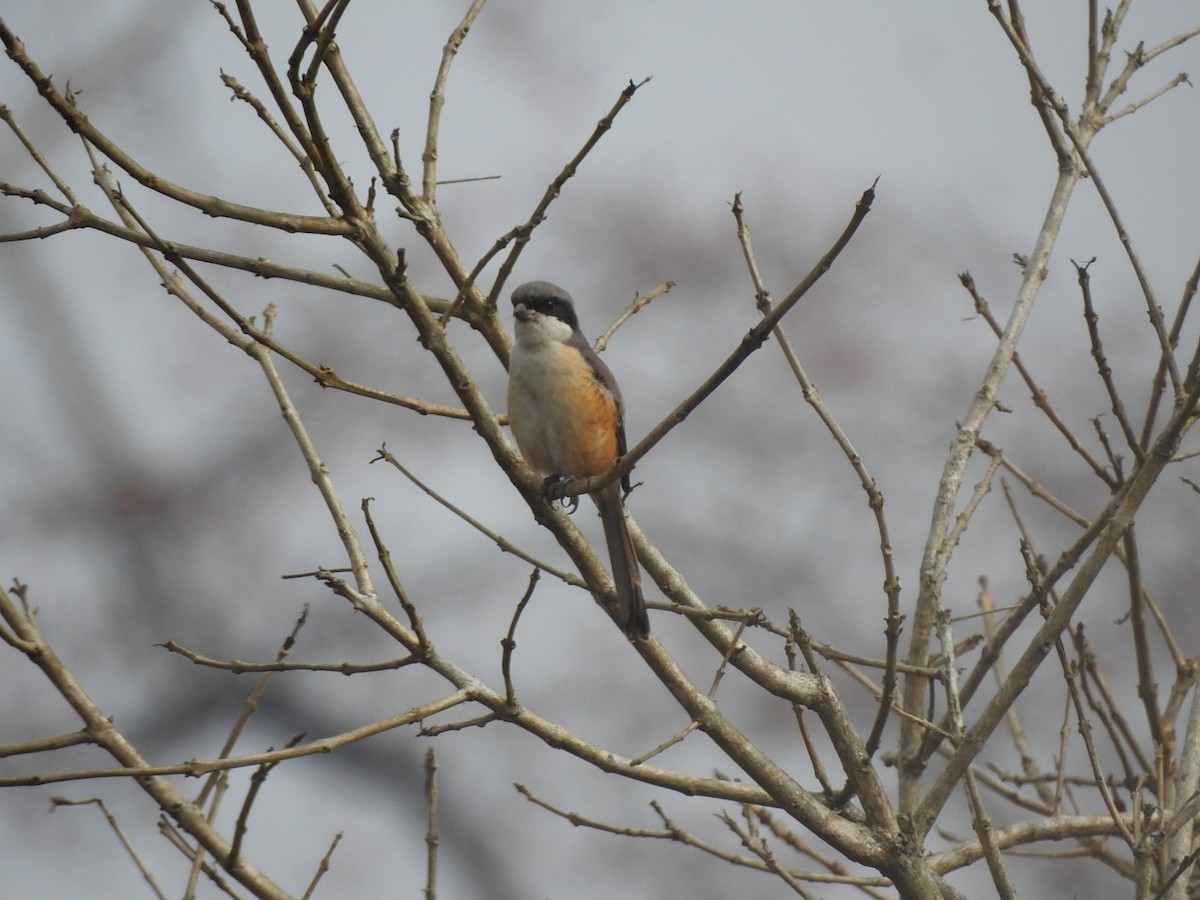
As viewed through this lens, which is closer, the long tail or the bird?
the long tail

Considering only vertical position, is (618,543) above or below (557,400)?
below

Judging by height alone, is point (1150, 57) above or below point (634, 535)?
above

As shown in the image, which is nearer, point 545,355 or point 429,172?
point 429,172

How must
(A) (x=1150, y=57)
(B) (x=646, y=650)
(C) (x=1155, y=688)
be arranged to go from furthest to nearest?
(A) (x=1150, y=57) → (C) (x=1155, y=688) → (B) (x=646, y=650)

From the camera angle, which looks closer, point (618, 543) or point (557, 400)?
point (618, 543)

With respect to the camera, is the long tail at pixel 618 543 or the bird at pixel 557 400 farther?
the bird at pixel 557 400

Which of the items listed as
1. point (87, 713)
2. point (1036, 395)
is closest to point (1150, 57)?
point (1036, 395)

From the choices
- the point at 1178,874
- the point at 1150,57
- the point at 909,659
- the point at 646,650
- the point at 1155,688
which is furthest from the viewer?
the point at 1150,57

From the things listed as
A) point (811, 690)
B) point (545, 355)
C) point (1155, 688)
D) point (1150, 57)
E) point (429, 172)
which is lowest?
point (811, 690)

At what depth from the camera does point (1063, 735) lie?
141 inches

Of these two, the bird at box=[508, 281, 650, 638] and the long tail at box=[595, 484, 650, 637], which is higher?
the bird at box=[508, 281, 650, 638]

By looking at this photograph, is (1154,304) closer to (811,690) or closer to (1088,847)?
(811,690)

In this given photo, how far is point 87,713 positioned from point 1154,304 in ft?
8.43

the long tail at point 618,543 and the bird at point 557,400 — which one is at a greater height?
the bird at point 557,400
